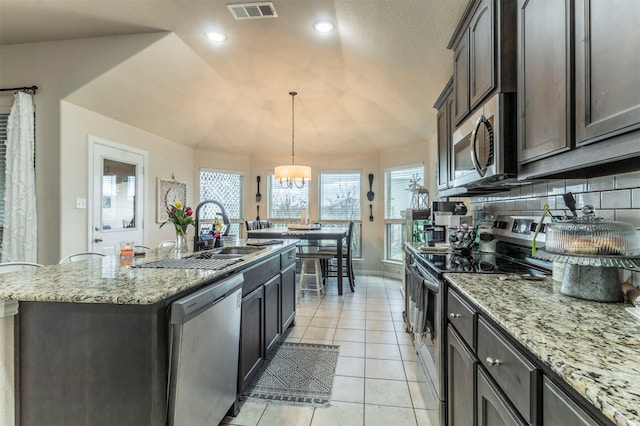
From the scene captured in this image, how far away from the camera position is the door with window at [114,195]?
352 centimetres

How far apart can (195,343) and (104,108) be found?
337 cm

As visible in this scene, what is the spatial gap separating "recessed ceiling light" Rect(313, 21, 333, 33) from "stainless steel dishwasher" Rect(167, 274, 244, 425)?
2238 mm

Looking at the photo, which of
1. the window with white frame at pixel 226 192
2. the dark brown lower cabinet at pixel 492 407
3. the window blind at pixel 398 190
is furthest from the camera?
the window with white frame at pixel 226 192

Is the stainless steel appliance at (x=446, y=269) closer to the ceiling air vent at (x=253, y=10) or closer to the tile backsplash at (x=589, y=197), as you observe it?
the tile backsplash at (x=589, y=197)

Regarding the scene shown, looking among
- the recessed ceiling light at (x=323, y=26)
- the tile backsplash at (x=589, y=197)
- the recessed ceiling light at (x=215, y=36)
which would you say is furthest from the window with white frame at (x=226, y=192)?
the tile backsplash at (x=589, y=197)

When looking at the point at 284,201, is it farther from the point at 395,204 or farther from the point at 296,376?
the point at 296,376

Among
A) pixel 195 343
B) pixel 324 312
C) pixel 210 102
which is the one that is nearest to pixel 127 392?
pixel 195 343

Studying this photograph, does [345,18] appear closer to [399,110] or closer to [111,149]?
[399,110]

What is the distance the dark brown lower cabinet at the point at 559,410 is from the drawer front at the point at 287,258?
2174 millimetres

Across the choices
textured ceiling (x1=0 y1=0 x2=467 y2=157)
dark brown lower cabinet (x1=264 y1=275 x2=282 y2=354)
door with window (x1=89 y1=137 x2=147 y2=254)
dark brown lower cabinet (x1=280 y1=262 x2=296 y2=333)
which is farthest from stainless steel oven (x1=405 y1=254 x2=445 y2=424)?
door with window (x1=89 y1=137 x2=147 y2=254)

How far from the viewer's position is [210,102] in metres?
4.31

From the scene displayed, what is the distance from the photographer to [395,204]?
5531mm

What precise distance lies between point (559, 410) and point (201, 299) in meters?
1.24

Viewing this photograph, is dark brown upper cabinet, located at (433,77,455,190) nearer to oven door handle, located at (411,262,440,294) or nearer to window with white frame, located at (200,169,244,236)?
oven door handle, located at (411,262,440,294)
